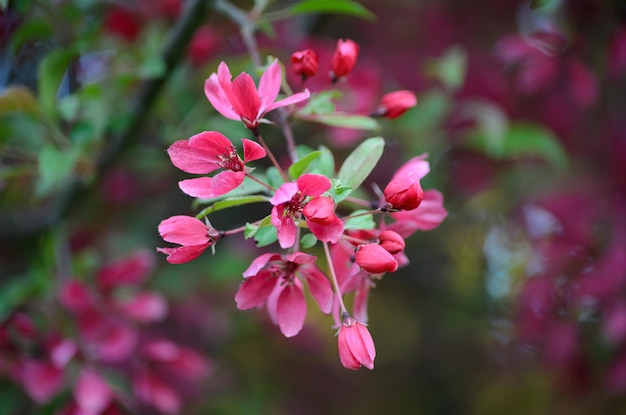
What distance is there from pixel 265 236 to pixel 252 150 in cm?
10

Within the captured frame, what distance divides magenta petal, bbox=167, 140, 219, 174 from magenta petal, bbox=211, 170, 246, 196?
0.03m

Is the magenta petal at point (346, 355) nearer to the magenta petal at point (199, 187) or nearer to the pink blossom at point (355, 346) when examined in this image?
the pink blossom at point (355, 346)

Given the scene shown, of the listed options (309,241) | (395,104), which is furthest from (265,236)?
(395,104)

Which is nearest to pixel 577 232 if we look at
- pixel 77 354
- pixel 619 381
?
pixel 619 381

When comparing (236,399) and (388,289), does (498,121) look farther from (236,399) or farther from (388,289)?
(388,289)

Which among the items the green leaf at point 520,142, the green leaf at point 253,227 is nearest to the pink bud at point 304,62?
the green leaf at point 253,227

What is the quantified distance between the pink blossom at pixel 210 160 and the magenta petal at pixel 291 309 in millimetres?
143

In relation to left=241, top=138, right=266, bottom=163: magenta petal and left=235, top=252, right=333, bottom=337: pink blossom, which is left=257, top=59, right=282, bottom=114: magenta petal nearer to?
left=241, top=138, right=266, bottom=163: magenta petal

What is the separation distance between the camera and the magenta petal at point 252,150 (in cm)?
60

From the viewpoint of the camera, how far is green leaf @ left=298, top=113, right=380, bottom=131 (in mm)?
761

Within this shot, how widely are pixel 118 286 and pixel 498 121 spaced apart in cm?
87

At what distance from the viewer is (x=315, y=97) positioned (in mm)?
792

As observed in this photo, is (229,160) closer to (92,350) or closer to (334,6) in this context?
(334,6)

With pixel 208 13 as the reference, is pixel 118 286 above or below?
below
